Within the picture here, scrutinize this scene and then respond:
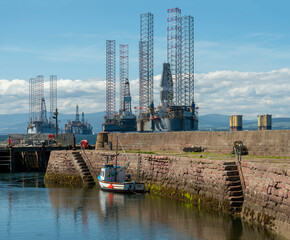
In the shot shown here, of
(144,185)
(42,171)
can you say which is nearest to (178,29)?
(42,171)

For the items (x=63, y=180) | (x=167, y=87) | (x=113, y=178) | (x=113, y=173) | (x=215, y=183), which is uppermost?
(x=167, y=87)

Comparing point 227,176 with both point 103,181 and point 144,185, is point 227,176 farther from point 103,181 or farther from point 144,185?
point 103,181

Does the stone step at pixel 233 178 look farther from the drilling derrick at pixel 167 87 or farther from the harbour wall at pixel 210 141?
the drilling derrick at pixel 167 87

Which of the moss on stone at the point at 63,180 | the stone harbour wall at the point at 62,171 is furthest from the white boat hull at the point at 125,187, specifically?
the stone harbour wall at the point at 62,171

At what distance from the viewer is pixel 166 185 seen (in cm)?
3478

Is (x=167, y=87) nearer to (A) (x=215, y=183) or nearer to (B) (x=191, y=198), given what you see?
(B) (x=191, y=198)

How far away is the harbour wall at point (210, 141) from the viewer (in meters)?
31.6

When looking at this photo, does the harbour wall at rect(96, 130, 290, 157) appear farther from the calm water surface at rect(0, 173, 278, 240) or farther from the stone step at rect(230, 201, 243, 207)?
the calm water surface at rect(0, 173, 278, 240)

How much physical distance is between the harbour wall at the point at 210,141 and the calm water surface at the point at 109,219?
707 centimetres

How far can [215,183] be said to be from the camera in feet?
90.9

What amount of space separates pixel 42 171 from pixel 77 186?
20533 millimetres

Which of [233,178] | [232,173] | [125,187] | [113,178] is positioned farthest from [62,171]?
[233,178]

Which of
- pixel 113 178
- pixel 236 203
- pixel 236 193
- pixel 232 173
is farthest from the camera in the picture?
pixel 113 178

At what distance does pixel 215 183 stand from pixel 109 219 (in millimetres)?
6829
